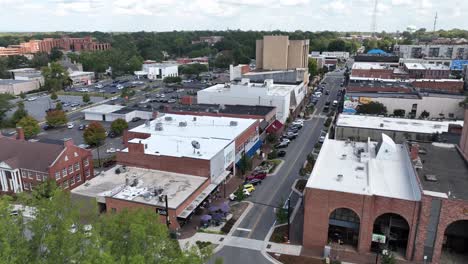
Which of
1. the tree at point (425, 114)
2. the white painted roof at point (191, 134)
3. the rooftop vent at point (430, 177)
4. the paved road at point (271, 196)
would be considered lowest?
the paved road at point (271, 196)

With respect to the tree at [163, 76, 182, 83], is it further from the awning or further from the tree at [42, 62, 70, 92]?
the awning

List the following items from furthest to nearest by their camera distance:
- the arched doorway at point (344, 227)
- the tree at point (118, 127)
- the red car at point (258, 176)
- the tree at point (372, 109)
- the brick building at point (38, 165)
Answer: the tree at point (372, 109), the tree at point (118, 127), the red car at point (258, 176), the brick building at point (38, 165), the arched doorway at point (344, 227)

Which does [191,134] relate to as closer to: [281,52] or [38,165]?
[38,165]

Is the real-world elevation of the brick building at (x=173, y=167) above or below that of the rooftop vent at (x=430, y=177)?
below

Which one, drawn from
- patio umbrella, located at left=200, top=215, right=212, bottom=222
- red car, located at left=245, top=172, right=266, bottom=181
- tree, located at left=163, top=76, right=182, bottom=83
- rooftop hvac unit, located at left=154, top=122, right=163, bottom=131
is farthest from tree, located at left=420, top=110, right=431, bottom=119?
tree, located at left=163, top=76, right=182, bottom=83

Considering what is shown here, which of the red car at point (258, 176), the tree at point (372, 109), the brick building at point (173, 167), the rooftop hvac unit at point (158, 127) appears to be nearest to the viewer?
the brick building at point (173, 167)

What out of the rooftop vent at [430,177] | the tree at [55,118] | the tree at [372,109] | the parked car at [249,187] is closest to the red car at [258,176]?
the parked car at [249,187]

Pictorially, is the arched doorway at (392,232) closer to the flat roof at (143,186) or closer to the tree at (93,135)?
the flat roof at (143,186)

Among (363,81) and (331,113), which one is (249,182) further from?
(363,81)
